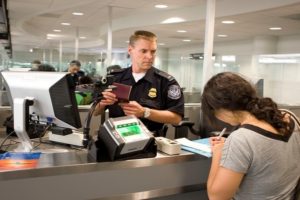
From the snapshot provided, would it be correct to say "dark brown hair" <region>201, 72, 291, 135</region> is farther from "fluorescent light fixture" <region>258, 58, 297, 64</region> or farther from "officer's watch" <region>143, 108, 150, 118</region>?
"fluorescent light fixture" <region>258, 58, 297, 64</region>

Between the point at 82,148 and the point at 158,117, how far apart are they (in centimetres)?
53

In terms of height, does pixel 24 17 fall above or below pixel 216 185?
above

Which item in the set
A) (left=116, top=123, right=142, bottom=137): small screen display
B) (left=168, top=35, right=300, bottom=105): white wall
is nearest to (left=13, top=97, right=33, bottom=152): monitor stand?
(left=116, top=123, right=142, bottom=137): small screen display

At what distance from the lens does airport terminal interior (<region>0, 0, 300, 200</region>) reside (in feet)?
4.76

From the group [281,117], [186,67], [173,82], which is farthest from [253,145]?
[186,67]

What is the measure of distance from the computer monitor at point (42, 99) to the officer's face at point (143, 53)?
62 cm

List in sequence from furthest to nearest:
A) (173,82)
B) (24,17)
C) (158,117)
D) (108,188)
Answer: (24,17) < (173,82) < (158,117) < (108,188)

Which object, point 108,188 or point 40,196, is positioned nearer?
point 40,196

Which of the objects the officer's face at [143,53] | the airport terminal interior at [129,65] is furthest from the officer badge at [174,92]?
the airport terminal interior at [129,65]

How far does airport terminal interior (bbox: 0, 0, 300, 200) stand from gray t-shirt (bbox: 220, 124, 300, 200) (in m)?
0.26

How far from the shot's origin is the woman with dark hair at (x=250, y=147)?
4.06 feet

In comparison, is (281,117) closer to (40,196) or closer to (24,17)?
(40,196)

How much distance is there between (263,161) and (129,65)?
1.67m

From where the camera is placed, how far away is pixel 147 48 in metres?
2.14
